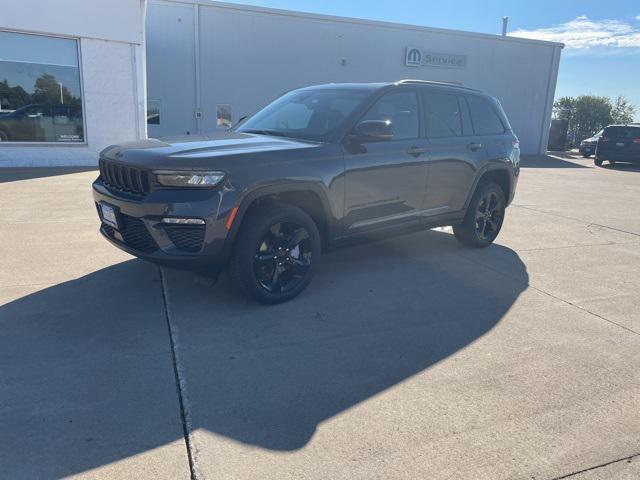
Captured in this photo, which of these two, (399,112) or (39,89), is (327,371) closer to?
(399,112)

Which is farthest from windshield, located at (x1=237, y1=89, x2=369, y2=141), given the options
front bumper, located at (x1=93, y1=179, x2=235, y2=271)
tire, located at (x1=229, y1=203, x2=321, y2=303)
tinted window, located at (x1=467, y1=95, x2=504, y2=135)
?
tinted window, located at (x1=467, y1=95, x2=504, y2=135)

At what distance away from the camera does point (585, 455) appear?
8.49 ft

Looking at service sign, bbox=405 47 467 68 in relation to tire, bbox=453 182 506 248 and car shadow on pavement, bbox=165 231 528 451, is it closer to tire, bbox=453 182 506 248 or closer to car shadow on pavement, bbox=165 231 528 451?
tire, bbox=453 182 506 248

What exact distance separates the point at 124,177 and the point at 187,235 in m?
0.76

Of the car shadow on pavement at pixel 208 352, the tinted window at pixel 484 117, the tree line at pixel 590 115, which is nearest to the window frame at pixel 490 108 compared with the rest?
the tinted window at pixel 484 117

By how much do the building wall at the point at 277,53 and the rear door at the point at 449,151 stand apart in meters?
15.2

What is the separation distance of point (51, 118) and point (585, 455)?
1367 cm

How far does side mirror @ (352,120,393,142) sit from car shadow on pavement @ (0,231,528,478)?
137 centimetres

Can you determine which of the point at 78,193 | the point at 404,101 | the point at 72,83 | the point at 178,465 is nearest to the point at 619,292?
the point at 404,101

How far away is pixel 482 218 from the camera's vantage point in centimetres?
630

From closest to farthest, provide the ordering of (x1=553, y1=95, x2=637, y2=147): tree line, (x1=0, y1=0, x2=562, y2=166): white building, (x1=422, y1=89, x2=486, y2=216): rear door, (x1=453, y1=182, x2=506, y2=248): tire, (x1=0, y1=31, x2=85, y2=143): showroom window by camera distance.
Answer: (x1=422, y1=89, x2=486, y2=216): rear door
(x1=453, y1=182, x2=506, y2=248): tire
(x1=0, y1=31, x2=85, y2=143): showroom window
(x1=0, y1=0, x2=562, y2=166): white building
(x1=553, y1=95, x2=637, y2=147): tree line

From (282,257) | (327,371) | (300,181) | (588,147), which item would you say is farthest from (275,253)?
(588,147)

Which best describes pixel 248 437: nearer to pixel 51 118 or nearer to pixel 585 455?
pixel 585 455

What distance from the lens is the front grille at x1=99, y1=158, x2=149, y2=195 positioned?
12.4 feet
